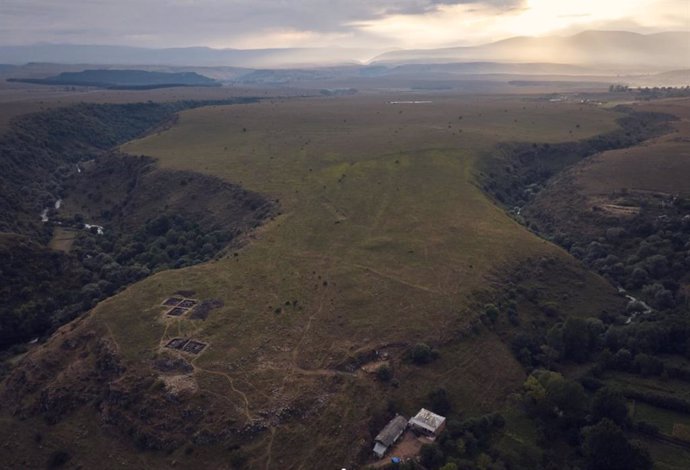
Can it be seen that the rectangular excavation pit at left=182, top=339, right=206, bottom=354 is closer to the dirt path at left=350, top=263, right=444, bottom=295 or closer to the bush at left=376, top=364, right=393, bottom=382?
the bush at left=376, top=364, right=393, bottom=382

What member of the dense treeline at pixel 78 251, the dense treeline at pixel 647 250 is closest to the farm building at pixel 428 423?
the dense treeline at pixel 647 250

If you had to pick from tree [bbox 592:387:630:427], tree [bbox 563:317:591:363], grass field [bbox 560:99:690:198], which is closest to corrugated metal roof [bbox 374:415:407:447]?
tree [bbox 592:387:630:427]

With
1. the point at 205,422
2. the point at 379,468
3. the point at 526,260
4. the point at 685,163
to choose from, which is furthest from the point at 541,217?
the point at 205,422

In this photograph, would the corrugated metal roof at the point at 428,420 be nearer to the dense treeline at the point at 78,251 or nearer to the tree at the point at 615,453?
the tree at the point at 615,453

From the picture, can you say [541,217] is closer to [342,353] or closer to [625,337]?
[625,337]

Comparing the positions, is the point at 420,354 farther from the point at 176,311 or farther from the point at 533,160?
the point at 533,160
